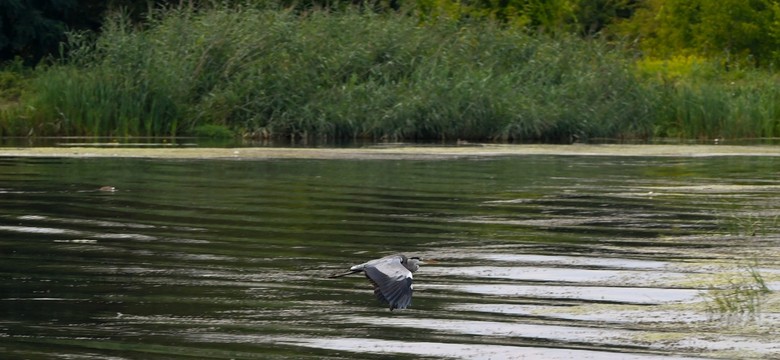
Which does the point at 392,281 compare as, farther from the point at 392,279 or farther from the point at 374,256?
the point at 374,256

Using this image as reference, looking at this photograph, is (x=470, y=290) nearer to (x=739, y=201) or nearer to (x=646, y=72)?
(x=739, y=201)

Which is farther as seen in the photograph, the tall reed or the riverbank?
the tall reed

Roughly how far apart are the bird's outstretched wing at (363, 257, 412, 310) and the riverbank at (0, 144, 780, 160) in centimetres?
1371

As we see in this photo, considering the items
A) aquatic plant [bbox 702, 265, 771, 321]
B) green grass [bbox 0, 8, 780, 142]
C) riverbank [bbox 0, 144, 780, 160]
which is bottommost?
aquatic plant [bbox 702, 265, 771, 321]

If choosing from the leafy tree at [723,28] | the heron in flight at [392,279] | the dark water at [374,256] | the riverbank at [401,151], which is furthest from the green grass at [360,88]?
the heron in flight at [392,279]

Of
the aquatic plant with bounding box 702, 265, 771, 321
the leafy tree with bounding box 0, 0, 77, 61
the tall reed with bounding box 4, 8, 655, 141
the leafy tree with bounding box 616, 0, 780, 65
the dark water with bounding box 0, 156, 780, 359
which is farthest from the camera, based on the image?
the leafy tree with bounding box 616, 0, 780, 65

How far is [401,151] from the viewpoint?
24172 mm

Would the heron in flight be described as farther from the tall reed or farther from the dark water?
the tall reed

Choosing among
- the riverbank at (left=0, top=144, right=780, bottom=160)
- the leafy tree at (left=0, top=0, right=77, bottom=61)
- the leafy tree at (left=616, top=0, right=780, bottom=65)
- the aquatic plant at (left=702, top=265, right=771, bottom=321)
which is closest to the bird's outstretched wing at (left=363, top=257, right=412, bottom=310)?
the aquatic plant at (left=702, top=265, right=771, bottom=321)

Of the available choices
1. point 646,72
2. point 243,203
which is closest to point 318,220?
point 243,203

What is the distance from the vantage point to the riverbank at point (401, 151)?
891 inches

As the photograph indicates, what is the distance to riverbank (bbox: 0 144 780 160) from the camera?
22641 millimetres

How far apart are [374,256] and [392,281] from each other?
275 cm

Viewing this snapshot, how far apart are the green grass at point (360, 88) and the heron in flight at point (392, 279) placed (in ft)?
61.2
